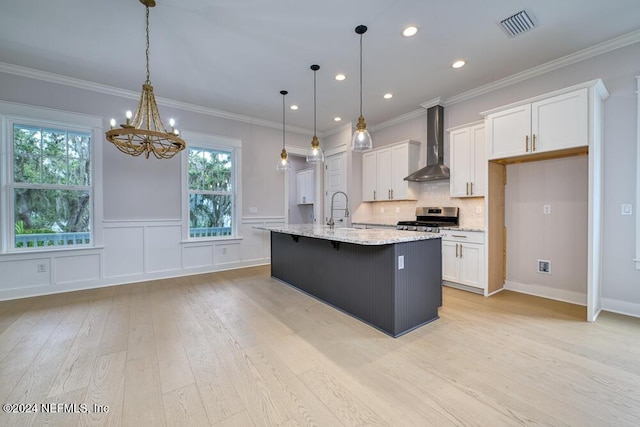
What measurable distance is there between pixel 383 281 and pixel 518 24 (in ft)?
9.36

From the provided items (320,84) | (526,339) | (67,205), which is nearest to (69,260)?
(67,205)

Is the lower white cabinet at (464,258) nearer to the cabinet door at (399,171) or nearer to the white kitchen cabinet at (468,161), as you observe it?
the white kitchen cabinet at (468,161)

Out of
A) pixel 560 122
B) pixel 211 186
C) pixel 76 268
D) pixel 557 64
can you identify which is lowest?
pixel 76 268

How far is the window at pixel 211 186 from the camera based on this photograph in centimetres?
484

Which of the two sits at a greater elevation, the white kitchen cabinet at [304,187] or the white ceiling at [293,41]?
the white ceiling at [293,41]

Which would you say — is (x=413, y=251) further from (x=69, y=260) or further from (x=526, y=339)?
(x=69, y=260)

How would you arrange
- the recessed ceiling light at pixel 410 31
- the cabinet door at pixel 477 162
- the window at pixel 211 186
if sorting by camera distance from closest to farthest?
the recessed ceiling light at pixel 410 31 → the cabinet door at pixel 477 162 → the window at pixel 211 186

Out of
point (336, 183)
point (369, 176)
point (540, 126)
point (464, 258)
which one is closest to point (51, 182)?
point (336, 183)

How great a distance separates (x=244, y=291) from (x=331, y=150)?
3.74 meters

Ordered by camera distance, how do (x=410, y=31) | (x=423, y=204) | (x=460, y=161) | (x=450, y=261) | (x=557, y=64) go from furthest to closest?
(x=423, y=204), (x=460, y=161), (x=450, y=261), (x=557, y=64), (x=410, y=31)

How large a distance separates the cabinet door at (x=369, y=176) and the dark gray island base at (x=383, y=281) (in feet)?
8.24

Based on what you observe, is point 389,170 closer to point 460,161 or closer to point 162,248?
point 460,161

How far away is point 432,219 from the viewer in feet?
15.3

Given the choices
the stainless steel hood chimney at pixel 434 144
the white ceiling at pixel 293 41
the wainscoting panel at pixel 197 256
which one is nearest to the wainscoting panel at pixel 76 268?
the wainscoting panel at pixel 197 256
